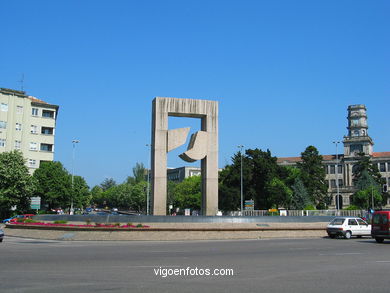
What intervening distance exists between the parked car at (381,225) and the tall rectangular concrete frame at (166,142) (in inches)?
534

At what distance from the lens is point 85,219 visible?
32.5m

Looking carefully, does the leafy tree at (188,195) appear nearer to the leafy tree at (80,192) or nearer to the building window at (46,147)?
the leafy tree at (80,192)

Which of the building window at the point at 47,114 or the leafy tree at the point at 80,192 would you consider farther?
the building window at the point at 47,114

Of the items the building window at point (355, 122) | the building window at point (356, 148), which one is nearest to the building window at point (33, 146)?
the building window at point (356, 148)

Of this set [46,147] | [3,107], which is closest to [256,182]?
[46,147]

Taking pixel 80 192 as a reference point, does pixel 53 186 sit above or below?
above

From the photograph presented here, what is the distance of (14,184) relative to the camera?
191 feet

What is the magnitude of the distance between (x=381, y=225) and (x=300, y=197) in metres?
53.4

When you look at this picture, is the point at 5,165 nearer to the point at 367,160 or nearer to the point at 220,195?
the point at 220,195

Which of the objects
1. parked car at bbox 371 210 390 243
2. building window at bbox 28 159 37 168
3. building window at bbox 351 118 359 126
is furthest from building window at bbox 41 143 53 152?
building window at bbox 351 118 359 126

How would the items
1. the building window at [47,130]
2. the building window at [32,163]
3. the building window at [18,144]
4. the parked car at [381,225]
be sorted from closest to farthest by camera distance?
the parked car at [381,225], the building window at [18,144], the building window at [32,163], the building window at [47,130]

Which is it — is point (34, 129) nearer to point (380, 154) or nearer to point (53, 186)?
point (53, 186)

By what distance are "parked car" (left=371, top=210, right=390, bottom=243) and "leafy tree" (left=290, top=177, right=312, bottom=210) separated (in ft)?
169

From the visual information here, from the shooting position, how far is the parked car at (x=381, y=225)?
23984mm
